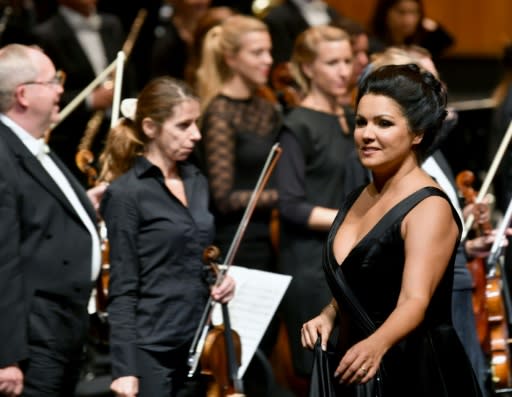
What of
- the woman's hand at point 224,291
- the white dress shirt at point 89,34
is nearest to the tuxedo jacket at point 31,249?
the woman's hand at point 224,291

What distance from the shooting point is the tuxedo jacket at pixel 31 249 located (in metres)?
3.43

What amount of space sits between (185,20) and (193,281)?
8.41ft

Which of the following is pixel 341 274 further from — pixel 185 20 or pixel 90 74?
pixel 185 20

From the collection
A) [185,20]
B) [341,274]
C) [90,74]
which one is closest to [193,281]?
[341,274]

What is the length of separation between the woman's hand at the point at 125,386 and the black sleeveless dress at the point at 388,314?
824 mm

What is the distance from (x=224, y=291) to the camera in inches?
143

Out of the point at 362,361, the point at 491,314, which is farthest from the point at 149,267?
the point at 491,314

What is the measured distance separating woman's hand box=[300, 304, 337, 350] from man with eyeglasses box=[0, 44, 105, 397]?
94 cm

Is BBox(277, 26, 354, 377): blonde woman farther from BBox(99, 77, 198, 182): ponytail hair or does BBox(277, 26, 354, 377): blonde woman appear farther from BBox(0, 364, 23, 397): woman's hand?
BBox(0, 364, 23, 397): woman's hand

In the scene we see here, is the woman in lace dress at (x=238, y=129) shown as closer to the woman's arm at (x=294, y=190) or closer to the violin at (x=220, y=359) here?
the woman's arm at (x=294, y=190)

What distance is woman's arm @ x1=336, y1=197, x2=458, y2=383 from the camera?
2.71 metres

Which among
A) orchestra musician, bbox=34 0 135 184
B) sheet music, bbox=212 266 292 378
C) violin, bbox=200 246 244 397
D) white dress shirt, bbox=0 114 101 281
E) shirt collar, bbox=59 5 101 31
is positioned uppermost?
shirt collar, bbox=59 5 101 31

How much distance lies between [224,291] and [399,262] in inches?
36.9

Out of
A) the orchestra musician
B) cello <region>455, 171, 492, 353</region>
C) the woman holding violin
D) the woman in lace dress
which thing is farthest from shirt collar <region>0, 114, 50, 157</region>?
cello <region>455, 171, 492, 353</region>
